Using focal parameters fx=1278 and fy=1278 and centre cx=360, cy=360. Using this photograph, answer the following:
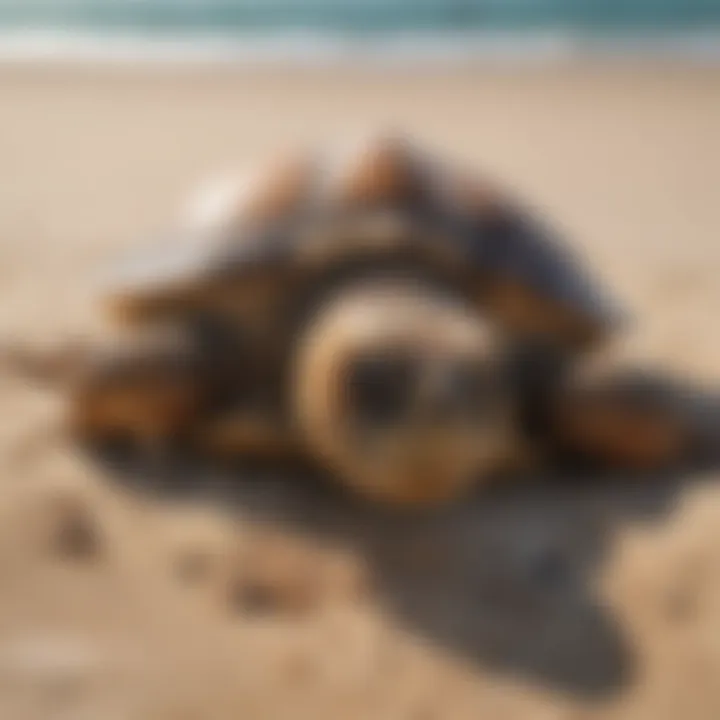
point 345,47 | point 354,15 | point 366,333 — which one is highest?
point 354,15

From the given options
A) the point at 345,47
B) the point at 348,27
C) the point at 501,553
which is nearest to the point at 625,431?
the point at 501,553

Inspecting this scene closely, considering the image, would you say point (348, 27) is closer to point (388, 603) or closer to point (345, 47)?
point (345, 47)

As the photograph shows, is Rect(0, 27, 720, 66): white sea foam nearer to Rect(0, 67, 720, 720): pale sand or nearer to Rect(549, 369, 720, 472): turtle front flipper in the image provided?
Rect(0, 67, 720, 720): pale sand

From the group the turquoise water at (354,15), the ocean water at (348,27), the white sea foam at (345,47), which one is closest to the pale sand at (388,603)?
the white sea foam at (345,47)

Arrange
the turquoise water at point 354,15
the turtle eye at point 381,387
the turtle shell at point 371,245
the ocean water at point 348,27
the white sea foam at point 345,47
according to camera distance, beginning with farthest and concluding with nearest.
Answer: the turquoise water at point 354,15
the ocean water at point 348,27
the white sea foam at point 345,47
the turtle shell at point 371,245
the turtle eye at point 381,387

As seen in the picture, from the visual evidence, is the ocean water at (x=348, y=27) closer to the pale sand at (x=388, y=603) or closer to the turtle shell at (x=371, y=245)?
the pale sand at (x=388, y=603)

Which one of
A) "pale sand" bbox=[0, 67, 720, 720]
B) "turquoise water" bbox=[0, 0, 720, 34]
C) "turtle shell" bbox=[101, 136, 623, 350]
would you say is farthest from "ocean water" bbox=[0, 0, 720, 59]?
"turtle shell" bbox=[101, 136, 623, 350]
